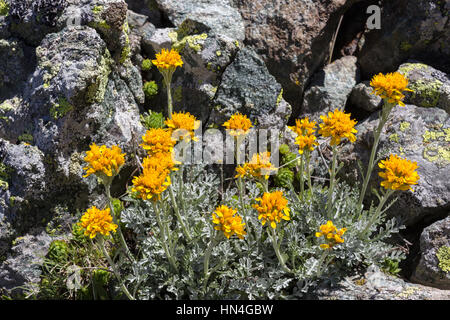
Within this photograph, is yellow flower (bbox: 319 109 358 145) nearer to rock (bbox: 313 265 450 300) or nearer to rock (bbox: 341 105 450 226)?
rock (bbox: 341 105 450 226)

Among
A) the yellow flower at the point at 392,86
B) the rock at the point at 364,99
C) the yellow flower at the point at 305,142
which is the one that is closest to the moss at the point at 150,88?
the yellow flower at the point at 305,142

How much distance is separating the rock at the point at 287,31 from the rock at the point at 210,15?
0.15m

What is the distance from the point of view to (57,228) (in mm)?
4699

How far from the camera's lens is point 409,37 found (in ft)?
18.8

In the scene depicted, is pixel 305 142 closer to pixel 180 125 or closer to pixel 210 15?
pixel 180 125

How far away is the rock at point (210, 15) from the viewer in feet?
18.1

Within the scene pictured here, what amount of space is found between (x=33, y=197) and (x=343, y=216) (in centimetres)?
323

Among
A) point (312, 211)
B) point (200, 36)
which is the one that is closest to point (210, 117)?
point (200, 36)

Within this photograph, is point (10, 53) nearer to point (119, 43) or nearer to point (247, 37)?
point (119, 43)

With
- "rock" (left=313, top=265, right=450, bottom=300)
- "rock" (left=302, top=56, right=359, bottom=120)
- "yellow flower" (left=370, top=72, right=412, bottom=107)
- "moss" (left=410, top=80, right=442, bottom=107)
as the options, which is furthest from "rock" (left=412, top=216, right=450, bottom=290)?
"rock" (left=302, top=56, right=359, bottom=120)

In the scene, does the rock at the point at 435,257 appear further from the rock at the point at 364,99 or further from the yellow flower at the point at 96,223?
the yellow flower at the point at 96,223

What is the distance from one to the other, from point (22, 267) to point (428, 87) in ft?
16.8

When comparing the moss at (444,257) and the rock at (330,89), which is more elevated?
the rock at (330,89)

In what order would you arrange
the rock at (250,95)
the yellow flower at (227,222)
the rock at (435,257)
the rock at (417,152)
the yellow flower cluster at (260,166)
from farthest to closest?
the rock at (250,95)
the rock at (417,152)
the rock at (435,257)
the yellow flower cluster at (260,166)
the yellow flower at (227,222)
